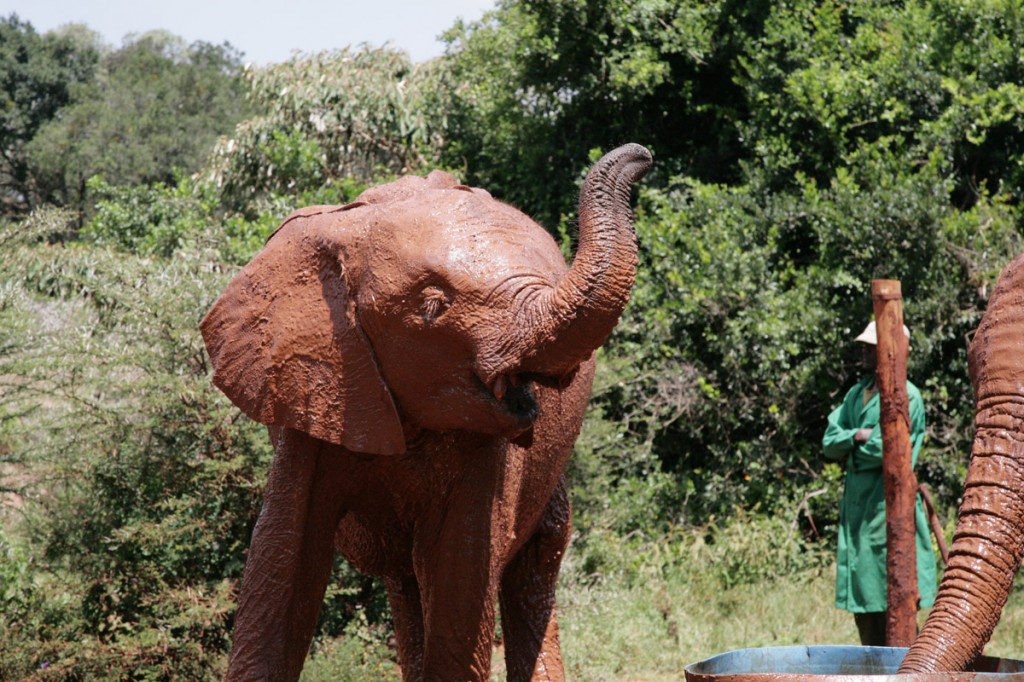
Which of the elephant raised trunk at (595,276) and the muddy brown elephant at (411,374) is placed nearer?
the elephant raised trunk at (595,276)

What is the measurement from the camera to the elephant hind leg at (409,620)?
5844 mm

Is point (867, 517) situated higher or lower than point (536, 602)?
higher

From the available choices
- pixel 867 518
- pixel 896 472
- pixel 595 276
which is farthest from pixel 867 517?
pixel 595 276

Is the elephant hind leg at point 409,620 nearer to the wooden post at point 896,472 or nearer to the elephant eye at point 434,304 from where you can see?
the elephant eye at point 434,304

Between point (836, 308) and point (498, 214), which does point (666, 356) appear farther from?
point (498, 214)

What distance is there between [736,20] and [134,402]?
7.12 meters

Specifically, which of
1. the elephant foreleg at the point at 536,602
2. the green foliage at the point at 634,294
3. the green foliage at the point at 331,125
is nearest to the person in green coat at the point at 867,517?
the green foliage at the point at 634,294

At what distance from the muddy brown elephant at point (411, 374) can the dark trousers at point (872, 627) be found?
3477 millimetres

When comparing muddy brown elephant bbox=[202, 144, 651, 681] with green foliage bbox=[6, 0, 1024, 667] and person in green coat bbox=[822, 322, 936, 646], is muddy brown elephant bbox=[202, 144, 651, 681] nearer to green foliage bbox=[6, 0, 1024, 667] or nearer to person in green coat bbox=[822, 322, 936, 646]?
green foliage bbox=[6, 0, 1024, 667]

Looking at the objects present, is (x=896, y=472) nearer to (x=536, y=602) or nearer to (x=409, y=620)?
(x=536, y=602)

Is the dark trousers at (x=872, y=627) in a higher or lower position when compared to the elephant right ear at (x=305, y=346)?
lower

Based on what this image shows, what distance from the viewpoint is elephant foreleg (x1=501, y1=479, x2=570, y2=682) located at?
6.00 metres

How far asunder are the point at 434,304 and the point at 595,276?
612 mm

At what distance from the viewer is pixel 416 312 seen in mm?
4414
